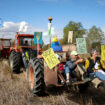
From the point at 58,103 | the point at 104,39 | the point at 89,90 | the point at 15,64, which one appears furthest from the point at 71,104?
the point at 104,39

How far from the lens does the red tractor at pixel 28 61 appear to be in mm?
3828

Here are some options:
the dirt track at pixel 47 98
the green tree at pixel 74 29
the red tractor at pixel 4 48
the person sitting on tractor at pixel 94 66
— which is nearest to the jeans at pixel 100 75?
the person sitting on tractor at pixel 94 66

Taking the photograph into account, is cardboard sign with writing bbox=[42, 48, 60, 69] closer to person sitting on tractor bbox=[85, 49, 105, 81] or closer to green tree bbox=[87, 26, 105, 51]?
person sitting on tractor bbox=[85, 49, 105, 81]

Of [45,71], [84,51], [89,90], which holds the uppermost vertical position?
[84,51]

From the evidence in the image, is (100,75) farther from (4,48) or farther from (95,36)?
(95,36)

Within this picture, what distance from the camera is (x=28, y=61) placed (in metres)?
6.84

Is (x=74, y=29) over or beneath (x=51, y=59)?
over

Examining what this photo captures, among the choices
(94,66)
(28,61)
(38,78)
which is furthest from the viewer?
(28,61)

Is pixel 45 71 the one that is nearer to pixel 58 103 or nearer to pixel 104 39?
pixel 58 103

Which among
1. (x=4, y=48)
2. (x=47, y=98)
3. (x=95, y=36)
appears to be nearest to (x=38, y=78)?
(x=47, y=98)

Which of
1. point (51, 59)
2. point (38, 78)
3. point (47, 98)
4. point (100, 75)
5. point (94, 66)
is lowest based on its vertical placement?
point (47, 98)

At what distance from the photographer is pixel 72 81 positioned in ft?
11.8

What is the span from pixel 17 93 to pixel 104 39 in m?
29.0

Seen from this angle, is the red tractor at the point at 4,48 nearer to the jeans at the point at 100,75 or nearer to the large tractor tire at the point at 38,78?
the large tractor tire at the point at 38,78
